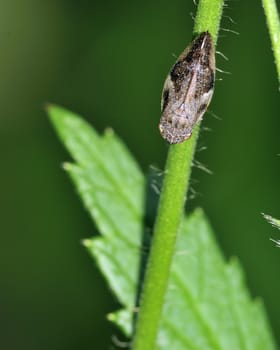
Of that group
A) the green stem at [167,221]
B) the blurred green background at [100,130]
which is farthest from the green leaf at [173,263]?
the blurred green background at [100,130]

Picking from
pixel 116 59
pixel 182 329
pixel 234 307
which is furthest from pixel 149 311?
pixel 116 59

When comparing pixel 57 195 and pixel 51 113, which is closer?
pixel 51 113

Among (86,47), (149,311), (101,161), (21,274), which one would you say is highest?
(86,47)

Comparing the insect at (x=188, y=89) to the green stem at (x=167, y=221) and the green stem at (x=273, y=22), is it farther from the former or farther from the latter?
the green stem at (x=273, y=22)

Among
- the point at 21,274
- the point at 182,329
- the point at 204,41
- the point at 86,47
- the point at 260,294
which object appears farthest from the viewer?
the point at 86,47

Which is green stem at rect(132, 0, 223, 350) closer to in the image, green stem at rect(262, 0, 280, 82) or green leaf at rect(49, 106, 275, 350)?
green stem at rect(262, 0, 280, 82)

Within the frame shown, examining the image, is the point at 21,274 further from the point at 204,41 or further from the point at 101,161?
the point at 204,41

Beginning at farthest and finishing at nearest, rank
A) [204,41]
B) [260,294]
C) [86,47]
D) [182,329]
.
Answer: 1. [86,47]
2. [260,294]
3. [182,329]
4. [204,41]

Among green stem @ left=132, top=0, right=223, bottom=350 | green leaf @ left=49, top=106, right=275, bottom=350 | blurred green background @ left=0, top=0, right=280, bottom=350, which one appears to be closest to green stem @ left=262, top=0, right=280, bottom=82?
green stem @ left=132, top=0, right=223, bottom=350

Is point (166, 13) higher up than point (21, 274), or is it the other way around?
point (166, 13)
